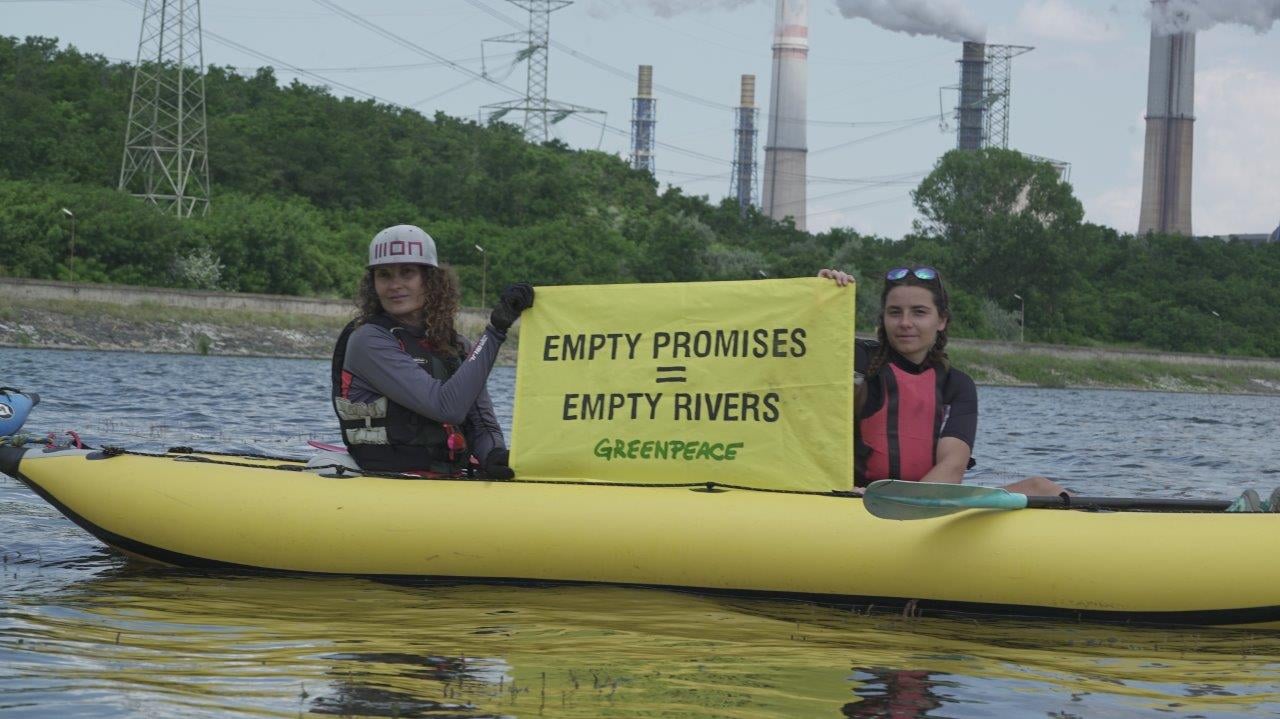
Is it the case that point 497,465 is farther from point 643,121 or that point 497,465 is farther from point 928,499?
point 643,121

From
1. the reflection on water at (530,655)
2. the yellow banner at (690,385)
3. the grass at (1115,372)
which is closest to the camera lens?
the reflection on water at (530,655)

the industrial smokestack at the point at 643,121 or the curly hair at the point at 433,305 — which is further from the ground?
the industrial smokestack at the point at 643,121

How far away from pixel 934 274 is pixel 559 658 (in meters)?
2.68

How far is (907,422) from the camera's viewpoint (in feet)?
24.1

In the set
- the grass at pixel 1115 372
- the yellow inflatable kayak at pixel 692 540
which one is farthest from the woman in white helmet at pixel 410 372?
the grass at pixel 1115 372

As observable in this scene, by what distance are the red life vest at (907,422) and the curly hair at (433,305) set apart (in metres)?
2.19

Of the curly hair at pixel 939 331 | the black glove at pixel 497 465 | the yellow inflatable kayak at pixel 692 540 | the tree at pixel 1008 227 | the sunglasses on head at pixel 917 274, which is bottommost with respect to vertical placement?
the yellow inflatable kayak at pixel 692 540

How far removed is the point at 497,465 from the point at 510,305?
854 mm

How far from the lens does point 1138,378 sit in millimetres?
78000

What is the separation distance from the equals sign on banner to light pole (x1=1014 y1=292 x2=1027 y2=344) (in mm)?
80513

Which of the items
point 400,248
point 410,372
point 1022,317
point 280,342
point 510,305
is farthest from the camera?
point 1022,317

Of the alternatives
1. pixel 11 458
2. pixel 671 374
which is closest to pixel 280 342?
pixel 11 458

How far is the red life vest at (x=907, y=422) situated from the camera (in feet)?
24.1

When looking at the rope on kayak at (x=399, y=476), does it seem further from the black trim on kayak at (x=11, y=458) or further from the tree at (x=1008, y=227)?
the tree at (x=1008, y=227)
